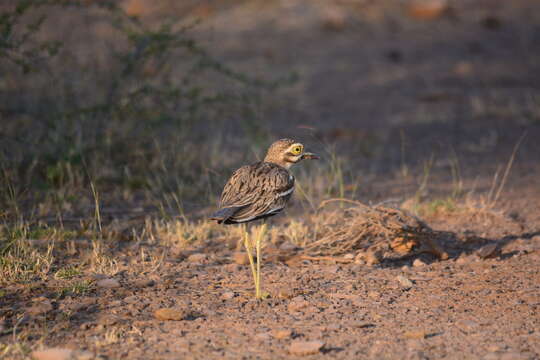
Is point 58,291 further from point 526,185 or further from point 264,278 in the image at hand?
point 526,185

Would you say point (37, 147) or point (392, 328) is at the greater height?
point (37, 147)

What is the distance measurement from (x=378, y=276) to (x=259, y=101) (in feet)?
12.1

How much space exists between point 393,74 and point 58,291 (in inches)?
365

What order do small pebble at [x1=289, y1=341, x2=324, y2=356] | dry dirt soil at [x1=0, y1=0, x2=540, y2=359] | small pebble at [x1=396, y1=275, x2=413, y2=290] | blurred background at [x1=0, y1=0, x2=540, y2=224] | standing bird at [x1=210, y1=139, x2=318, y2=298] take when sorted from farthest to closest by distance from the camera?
1. blurred background at [x1=0, y1=0, x2=540, y2=224]
2. small pebble at [x1=396, y1=275, x2=413, y2=290]
3. standing bird at [x1=210, y1=139, x2=318, y2=298]
4. dry dirt soil at [x1=0, y1=0, x2=540, y2=359]
5. small pebble at [x1=289, y1=341, x2=324, y2=356]

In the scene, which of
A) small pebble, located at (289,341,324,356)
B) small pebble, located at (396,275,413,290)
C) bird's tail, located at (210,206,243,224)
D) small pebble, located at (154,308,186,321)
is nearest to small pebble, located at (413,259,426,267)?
small pebble, located at (396,275,413,290)

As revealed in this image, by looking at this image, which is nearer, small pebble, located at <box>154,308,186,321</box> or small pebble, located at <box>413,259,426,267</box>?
small pebble, located at <box>154,308,186,321</box>

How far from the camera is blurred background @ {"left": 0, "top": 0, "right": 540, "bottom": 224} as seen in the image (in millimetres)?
6473

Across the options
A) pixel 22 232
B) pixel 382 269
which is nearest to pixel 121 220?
pixel 22 232

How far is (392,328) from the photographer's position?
3777 mm

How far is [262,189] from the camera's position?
4.20 meters

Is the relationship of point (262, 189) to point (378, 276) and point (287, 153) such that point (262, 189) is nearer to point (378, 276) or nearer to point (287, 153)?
point (287, 153)

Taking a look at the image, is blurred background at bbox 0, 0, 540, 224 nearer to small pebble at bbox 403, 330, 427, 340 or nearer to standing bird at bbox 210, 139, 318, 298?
standing bird at bbox 210, 139, 318, 298

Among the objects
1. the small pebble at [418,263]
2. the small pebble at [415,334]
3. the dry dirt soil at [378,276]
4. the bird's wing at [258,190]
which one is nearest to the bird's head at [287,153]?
the bird's wing at [258,190]

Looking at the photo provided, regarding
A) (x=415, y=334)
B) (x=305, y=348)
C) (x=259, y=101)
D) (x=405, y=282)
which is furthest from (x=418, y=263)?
(x=259, y=101)
